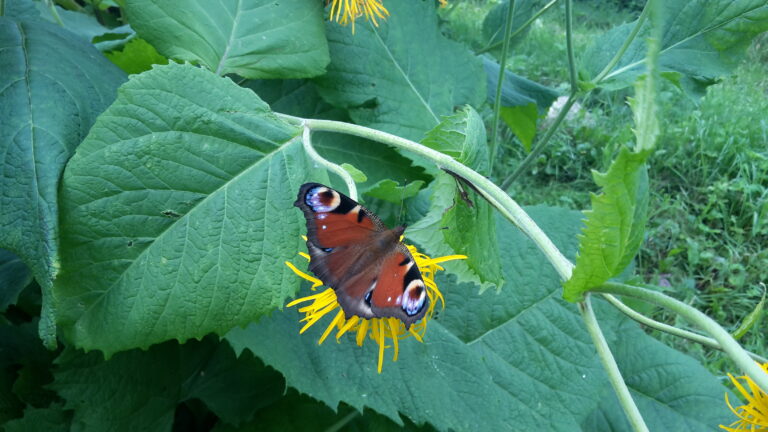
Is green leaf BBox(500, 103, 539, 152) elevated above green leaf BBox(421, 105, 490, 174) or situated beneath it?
situated beneath

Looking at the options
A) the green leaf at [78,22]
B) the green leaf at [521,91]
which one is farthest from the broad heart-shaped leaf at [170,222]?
the green leaf at [521,91]

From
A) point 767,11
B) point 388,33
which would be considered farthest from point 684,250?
point 388,33

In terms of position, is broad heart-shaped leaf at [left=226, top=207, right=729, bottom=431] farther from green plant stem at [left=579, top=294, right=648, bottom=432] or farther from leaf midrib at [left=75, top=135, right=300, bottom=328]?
green plant stem at [left=579, top=294, right=648, bottom=432]

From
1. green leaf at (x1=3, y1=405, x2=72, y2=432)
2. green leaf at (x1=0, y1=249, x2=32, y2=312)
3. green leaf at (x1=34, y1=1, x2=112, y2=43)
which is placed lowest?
green leaf at (x1=3, y1=405, x2=72, y2=432)

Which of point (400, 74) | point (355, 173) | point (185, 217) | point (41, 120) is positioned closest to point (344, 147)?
point (400, 74)

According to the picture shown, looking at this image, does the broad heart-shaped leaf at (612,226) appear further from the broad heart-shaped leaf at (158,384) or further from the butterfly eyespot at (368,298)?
the broad heart-shaped leaf at (158,384)

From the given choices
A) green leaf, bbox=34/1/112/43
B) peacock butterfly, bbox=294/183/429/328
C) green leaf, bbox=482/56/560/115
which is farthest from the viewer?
green leaf, bbox=482/56/560/115

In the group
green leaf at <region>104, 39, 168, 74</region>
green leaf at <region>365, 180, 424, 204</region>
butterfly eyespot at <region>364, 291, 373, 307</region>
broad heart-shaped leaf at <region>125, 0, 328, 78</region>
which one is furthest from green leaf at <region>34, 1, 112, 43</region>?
butterfly eyespot at <region>364, 291, 373, 307</region>
